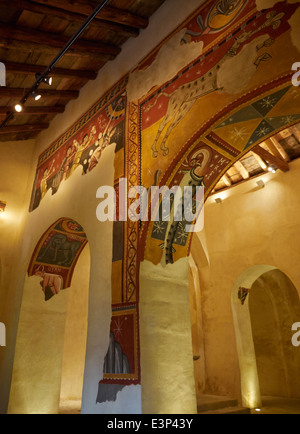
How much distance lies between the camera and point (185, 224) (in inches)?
176

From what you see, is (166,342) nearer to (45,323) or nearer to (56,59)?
(45,323)

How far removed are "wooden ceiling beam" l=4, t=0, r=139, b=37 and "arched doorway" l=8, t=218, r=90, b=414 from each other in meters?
3.12

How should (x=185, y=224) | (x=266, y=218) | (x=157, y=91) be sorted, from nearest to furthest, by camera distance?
1. (x=185, y=224)
2. (x=157, y=91)
3. (x=266, y=218)

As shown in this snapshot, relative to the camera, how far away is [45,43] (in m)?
5.45

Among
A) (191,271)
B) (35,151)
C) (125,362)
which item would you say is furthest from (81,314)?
(125,362)

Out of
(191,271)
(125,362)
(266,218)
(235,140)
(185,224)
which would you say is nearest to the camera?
(125,362)

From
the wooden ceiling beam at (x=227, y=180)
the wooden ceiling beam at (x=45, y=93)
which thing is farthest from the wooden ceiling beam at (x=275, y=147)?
the wooden ceiling beam at (x=45, y=93)

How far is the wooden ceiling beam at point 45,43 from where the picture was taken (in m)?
5.14

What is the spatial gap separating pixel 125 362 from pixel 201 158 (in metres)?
2.54

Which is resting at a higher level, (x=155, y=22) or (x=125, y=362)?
(x=155, y=22)

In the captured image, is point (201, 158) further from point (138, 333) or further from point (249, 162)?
point (249, 162)

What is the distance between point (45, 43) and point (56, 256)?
144 inches

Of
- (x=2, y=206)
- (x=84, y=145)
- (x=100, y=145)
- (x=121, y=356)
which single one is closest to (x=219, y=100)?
(x=100, y=145)

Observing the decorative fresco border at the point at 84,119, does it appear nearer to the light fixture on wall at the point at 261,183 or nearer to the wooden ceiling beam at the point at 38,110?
the wooden ceiling beam at the point at 38,110
